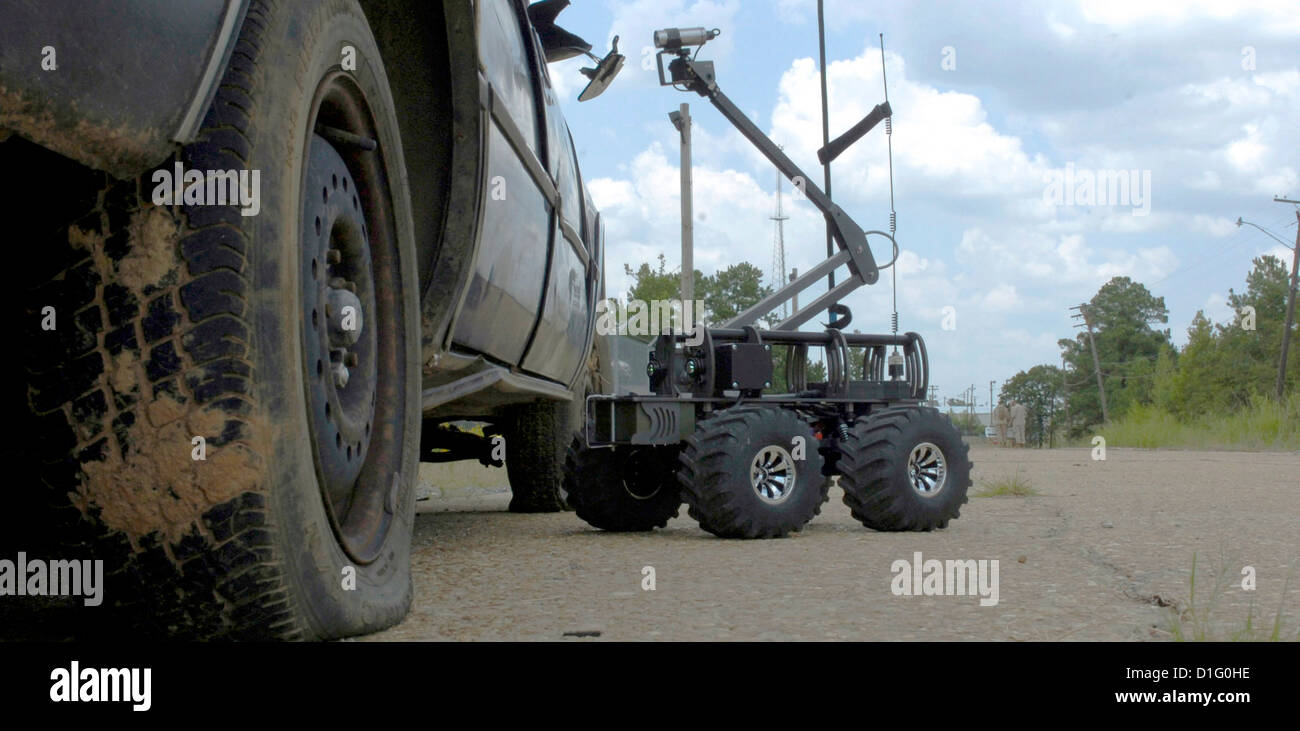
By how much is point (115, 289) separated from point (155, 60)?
403 millimetres

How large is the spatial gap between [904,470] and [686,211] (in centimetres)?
1589

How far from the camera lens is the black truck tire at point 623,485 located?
6.12m

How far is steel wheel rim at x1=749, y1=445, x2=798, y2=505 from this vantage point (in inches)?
217

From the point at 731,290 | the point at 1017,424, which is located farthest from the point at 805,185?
the point at 731,290

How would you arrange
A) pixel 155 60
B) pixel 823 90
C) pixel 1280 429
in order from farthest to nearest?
pixel 1280 429 < pixel 823 90 < pixel 155 60

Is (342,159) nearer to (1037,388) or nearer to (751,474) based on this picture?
(751,474)

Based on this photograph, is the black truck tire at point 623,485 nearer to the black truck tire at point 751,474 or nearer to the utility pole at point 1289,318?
the black truck tire at point 751,474

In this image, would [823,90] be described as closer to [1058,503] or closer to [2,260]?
[1058,503]

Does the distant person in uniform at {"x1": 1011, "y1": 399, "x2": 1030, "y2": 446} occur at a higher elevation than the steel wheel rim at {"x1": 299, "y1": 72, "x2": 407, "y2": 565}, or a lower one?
lower

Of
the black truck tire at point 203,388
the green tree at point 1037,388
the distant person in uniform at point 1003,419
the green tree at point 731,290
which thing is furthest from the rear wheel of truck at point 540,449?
the green tree at point 1037,388

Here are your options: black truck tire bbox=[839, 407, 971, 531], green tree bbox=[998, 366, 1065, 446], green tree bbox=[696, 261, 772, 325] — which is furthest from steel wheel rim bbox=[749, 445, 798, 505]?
green tree bbox=[998, 366, 1065, 446]

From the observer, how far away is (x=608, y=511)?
6109 millimetres

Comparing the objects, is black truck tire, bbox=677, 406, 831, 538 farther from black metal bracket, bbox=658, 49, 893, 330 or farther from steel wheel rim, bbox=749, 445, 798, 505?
black metal bracket, bbox=658, 49, 893, 330
